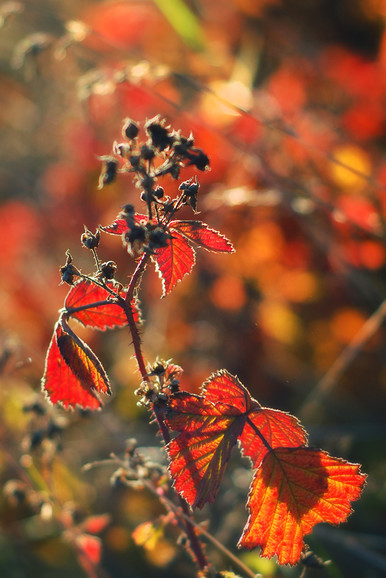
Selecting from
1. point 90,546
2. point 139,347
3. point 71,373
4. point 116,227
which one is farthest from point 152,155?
point 90,546

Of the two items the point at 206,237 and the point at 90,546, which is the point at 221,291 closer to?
the point at 90,546

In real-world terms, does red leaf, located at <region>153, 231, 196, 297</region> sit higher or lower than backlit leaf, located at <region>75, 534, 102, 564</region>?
higher

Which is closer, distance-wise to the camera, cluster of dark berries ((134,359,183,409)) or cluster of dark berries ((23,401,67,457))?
cluster of dark berries ((134,359,183,409))

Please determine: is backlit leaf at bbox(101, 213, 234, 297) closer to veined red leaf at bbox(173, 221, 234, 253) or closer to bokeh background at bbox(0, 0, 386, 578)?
veined red leaf at bbox(173, 221, 234, 253)

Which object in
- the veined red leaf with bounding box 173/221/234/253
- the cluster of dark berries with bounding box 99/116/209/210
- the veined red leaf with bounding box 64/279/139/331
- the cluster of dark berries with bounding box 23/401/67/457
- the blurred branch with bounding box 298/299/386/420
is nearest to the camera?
the cluster of dark berries with bounding box 99/116/209/210

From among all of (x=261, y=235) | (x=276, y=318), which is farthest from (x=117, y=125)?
(x=276, y=318)

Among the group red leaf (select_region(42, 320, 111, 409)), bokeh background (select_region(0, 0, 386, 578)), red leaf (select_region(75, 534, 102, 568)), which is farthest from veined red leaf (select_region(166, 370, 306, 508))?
red leaf (select_region(75, 534, 102, 568))
